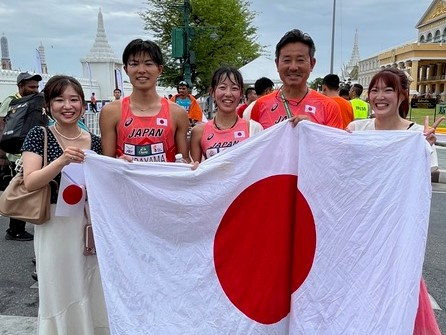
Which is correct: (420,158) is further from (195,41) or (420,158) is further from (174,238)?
(195,41)

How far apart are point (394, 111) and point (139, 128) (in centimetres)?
137

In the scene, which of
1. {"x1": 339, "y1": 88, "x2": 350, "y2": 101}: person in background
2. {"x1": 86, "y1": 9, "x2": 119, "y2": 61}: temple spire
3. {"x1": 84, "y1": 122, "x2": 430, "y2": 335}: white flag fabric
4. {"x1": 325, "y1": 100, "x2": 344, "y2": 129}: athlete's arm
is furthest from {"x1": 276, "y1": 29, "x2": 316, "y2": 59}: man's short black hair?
{"x1": 86, "y1": 9, "x2": 119, "y2": 61}: temple spire

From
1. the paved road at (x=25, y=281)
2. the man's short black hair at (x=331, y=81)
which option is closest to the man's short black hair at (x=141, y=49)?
the paved road at (x=25, y=281)

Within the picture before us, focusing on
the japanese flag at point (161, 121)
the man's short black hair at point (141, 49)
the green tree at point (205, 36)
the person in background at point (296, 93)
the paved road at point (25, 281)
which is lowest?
the paved road at point (25, 281)

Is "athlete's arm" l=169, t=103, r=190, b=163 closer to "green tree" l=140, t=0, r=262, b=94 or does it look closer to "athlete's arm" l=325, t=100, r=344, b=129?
"athlete's arm" l=325, t=100, r=344, b=129

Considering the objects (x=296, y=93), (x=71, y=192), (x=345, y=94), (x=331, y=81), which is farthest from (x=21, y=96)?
(x=345, y=94)

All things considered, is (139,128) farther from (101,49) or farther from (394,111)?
(101,49)

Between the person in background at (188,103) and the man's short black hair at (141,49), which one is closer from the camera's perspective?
the man's short black hair at (141,49)

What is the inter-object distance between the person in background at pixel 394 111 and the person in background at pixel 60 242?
4.94 feet

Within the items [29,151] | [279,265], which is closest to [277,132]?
[279,265]

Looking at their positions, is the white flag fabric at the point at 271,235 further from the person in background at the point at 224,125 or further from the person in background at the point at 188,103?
the person in background at the point at 188,103

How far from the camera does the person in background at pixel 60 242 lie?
6.69ft

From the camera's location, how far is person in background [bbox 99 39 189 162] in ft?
7.45

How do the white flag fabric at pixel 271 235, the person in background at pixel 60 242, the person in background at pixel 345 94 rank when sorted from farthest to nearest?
the person in background at pixel 345 94
the person in background at pixel 60 242
the white flag fabric at pixel 271 235
